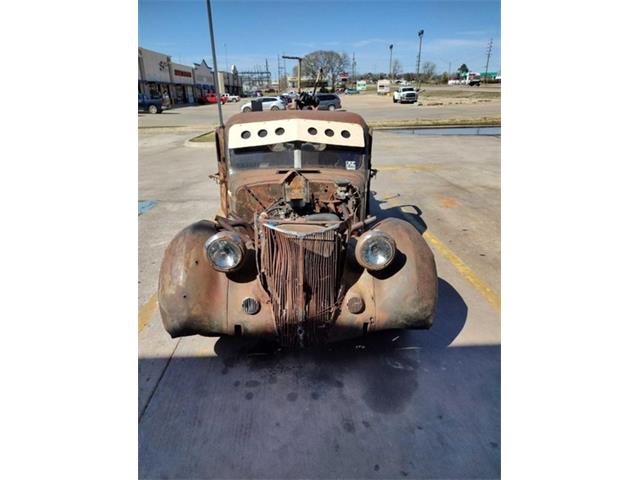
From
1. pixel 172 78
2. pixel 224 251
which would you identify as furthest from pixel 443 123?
pixel 172 78

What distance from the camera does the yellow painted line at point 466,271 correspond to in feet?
14.6

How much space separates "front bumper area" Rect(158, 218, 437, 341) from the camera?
3.00 m

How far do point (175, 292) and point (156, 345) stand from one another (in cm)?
106

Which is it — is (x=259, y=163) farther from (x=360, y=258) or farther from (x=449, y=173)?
(x=449, y=173)

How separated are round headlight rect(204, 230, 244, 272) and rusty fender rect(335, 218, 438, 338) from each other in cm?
98

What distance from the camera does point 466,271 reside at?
201 inches

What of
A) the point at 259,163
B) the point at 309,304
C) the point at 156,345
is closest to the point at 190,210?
the point at 259,163

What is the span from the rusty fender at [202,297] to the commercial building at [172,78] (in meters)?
40.8

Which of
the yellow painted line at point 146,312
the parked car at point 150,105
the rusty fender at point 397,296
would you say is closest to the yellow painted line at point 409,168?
the yellow painted line at point 146,312

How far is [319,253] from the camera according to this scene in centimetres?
287

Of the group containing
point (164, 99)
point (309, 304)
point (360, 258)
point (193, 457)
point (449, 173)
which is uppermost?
point (164, 99)

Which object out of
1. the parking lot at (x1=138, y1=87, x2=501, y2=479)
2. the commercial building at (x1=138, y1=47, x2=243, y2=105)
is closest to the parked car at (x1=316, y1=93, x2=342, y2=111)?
the commercial building at (x1=138, y1=47, x2=243, y2=105)

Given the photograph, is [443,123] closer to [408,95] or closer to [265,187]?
[408,95]

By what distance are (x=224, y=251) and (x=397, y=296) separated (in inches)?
58.0
